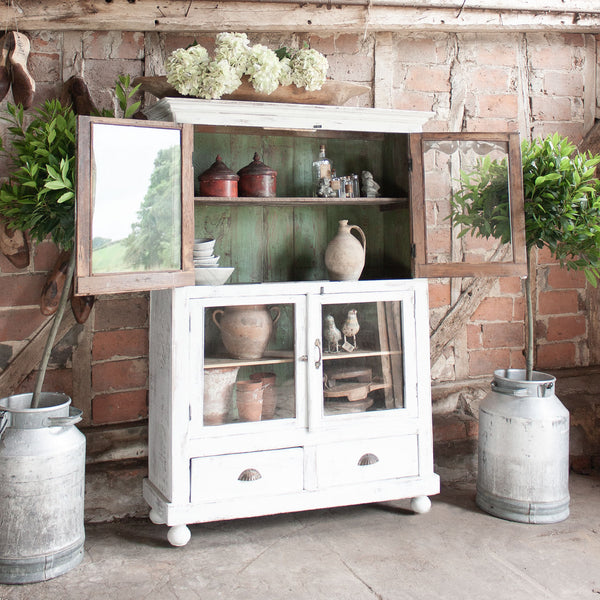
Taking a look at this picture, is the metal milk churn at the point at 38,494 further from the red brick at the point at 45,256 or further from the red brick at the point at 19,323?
the red brick at the point at 45,256

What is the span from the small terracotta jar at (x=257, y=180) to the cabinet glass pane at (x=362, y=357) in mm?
607

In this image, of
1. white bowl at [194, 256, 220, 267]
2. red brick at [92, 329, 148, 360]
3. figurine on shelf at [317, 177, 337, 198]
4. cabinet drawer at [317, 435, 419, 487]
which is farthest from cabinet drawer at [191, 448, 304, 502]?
figurine on shelf at [317, 177, 337, 198]

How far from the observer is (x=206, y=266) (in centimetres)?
269

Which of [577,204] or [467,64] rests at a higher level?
[467,64]

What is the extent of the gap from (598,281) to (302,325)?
80.5 inches

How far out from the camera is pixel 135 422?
3061 millimetres

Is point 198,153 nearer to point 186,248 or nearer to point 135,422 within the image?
point 186,248

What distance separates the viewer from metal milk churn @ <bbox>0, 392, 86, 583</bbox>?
7.75 ft

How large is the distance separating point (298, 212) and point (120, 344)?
1118 millimetres

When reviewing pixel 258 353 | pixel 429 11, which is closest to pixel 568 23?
pixel 429 11

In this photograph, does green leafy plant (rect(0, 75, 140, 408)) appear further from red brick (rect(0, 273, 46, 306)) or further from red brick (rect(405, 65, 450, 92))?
red brick (rect(405, 65, 450, 92))

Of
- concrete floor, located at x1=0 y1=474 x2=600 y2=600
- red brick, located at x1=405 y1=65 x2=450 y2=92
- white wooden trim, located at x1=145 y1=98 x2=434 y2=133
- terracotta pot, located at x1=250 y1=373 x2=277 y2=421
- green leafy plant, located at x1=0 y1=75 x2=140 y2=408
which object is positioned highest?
red brick, located at x1=405 y1=65 x2=450 y2=92

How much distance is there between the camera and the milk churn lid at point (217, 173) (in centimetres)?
279

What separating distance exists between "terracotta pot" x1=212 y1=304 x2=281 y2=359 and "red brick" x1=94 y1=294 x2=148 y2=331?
22.1 inches
